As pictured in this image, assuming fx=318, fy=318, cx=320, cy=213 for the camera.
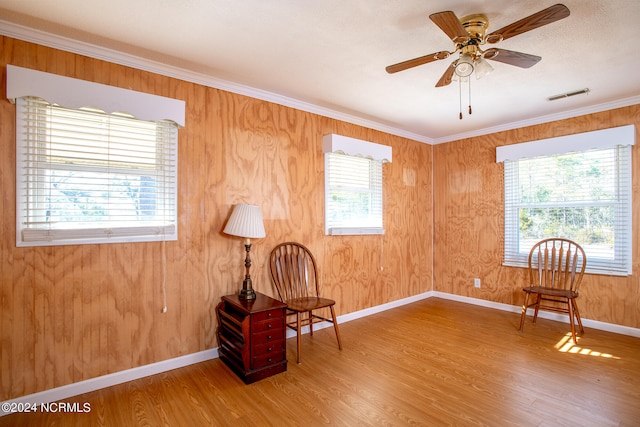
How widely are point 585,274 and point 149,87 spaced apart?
4623 millimetres

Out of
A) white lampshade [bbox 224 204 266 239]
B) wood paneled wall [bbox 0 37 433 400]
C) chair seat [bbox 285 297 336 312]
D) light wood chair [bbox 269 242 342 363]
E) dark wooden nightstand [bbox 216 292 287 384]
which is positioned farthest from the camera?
light wood chair [bbox 269 242 342 363]

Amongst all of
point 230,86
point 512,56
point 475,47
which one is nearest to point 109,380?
point 230,86

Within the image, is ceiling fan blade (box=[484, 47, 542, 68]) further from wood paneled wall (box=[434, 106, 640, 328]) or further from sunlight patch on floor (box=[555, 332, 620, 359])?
sunlight patch on floor (box=[555, 332, 620, 359])

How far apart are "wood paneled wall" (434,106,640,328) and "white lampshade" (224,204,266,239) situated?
314 centimetres

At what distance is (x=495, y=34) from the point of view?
1.76 metres

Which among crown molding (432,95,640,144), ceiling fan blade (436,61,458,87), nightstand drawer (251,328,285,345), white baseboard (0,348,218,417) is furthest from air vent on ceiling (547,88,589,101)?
white baseboard (0,348,218,417)

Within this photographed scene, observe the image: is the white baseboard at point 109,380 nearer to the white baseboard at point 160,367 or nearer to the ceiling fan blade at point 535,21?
the white baseboard at point 160,367

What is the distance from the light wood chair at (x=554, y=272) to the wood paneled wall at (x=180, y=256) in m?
1.74

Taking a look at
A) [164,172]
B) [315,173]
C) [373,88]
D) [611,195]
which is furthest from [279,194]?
[611,195]

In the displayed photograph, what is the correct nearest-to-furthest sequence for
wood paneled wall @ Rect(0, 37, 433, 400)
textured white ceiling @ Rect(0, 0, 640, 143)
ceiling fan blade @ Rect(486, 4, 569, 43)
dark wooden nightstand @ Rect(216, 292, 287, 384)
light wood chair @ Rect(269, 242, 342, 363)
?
ceiling fan blade @ Rect(486, 4, 569, 43)
textured white ceiling @ Rect(0, 0, 640, 143)
wood paneled wall @ Rect(0, 37, 433, 400)
dark wooden nightstand @ Rect(216, 292, 287, 384)
light wood chair @ Rect(269, 242, 342, 363)

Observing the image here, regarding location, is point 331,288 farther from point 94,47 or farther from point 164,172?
point 94,47

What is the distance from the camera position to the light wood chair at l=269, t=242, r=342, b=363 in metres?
2.88

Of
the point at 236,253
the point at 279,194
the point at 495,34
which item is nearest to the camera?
the point at 495,34

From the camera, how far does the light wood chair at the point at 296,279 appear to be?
2.88 m
